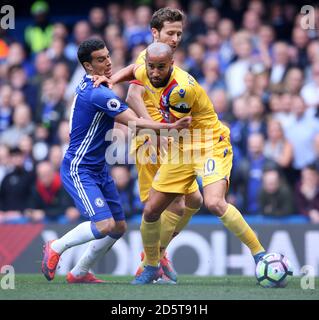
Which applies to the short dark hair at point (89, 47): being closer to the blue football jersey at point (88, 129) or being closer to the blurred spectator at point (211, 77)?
the blue football jersey at point (88, 129)

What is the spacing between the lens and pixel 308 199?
11.8m

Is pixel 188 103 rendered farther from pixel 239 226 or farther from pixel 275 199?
pixel 275 199

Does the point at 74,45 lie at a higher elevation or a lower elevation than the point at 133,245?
higher

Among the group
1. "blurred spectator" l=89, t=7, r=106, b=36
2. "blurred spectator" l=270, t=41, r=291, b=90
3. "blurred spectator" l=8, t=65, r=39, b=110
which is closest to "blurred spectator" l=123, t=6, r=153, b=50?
"blurred spectator" l=89, t=7, r=106, b=36

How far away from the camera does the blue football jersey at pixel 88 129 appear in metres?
8.48

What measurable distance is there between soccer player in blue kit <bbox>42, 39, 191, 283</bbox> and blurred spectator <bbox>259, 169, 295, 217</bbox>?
129 inches

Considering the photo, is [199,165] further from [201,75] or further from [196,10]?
[196,10]

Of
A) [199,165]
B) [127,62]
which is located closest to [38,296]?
[199,165]

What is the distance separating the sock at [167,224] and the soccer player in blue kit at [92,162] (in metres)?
0.38

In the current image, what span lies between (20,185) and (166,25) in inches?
177

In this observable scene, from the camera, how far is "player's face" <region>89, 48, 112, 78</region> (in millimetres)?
8570

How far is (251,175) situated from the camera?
473 inches

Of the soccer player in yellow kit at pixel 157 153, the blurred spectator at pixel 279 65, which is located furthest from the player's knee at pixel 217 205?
the blurred spectator at pixel 279 65

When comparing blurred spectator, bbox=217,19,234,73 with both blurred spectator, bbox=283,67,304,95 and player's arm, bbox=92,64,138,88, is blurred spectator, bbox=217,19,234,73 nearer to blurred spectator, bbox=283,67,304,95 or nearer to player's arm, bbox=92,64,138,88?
blurred spectator, bbox=283,67,304,95
